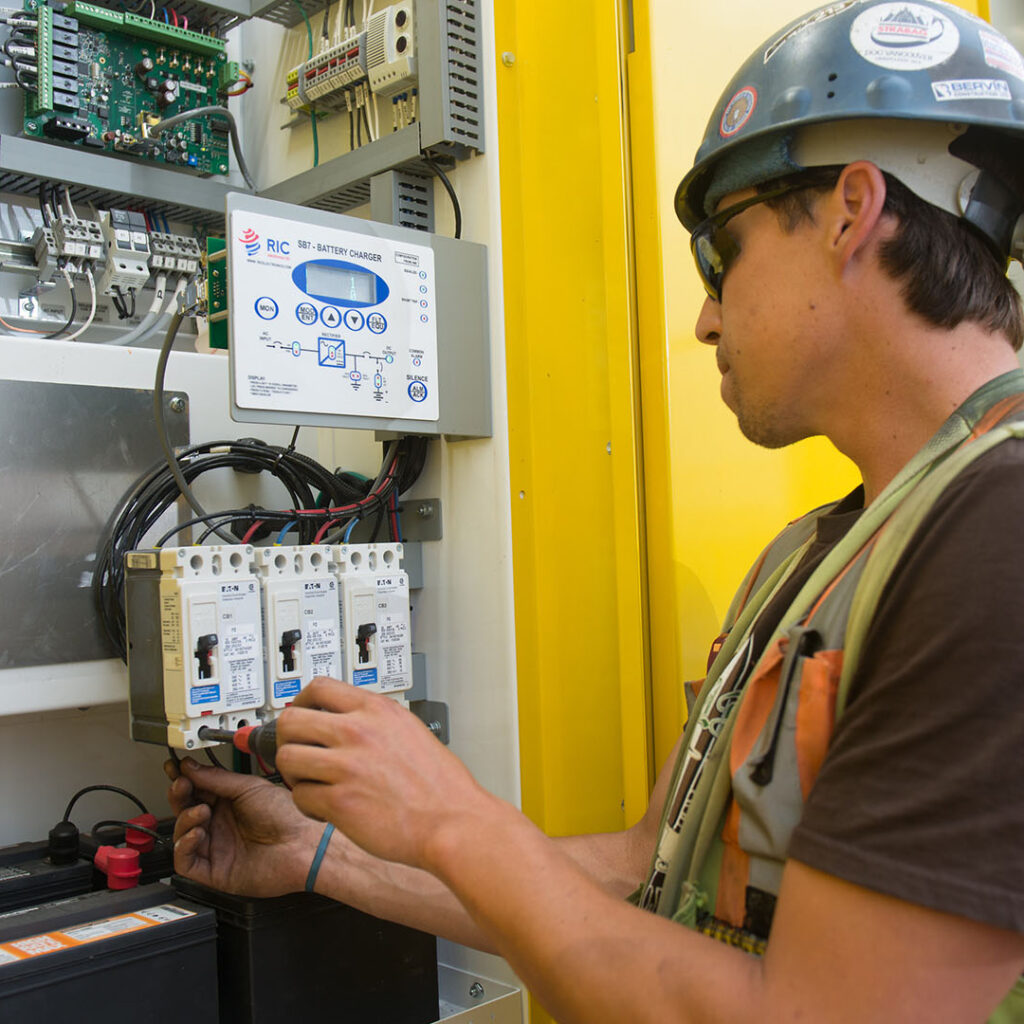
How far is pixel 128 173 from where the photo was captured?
181 centimetres

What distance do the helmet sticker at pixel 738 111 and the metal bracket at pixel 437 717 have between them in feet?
3.06

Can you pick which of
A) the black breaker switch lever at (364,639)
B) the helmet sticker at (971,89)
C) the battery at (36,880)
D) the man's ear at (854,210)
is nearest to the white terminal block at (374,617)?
the black breaker switch lever at (364,639)

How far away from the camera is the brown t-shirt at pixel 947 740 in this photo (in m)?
0.67

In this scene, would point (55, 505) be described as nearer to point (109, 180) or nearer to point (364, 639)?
point (364, 639)

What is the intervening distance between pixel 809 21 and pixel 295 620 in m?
0.93

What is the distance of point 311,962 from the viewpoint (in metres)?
1.34

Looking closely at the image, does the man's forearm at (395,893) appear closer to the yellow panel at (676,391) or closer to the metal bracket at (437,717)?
the metal bracket at (437,717)

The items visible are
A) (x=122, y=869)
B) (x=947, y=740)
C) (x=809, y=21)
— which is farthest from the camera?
(x=122, y=869)

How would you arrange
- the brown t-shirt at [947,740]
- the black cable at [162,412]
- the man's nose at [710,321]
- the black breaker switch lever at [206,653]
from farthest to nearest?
the black cable at [162,412] < the black breaker switch lever at [206,653] < the man's nose at [710,321] < the brown t-shirt at [947,740]

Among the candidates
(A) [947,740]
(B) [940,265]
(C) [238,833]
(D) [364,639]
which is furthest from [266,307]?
(A) [947,740]

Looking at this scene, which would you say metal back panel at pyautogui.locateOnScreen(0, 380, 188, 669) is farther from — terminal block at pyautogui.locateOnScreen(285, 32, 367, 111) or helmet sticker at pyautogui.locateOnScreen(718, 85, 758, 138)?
helmet sticker at pyautogui.locateOnScreen(718, 85, 758, 138)

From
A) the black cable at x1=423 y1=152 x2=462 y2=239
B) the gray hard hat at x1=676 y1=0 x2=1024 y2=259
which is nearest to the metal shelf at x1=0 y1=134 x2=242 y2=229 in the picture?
the black cable at x1=423 y1=152 x2=462 y2=239

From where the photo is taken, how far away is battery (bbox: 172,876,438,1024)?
130 centimetres

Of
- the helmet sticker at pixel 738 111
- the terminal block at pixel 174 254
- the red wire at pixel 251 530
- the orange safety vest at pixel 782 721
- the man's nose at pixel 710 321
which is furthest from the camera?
the terminal block at pixel 174 254
